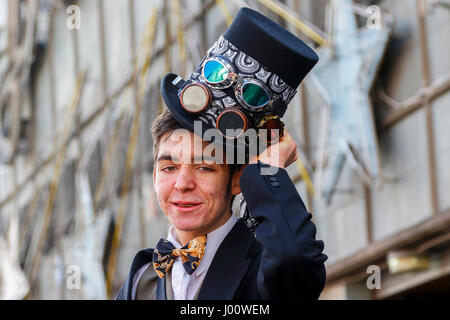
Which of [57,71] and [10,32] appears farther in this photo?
[10,32]

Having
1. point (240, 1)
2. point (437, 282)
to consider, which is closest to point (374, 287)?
point (437, 282)

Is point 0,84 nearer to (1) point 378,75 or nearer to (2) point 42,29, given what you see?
(2) point 42,29

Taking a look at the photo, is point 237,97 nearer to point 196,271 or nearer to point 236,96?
point 236,96

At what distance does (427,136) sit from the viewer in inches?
452

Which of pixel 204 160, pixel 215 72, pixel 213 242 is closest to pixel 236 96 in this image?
pixel 215 72

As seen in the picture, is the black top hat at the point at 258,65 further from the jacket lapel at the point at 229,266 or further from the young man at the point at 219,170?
the jacket lapel at the point at 229,266

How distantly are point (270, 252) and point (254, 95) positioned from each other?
1.88ft

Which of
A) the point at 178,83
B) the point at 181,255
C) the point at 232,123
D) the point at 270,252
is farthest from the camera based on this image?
the point at 178,83

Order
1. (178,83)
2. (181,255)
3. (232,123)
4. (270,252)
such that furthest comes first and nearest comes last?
(178,83) < (181,255) < (232,123) < (270,252)

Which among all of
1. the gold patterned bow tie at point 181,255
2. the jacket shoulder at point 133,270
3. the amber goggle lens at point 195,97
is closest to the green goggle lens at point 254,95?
the amber goggle lens at point 195,97

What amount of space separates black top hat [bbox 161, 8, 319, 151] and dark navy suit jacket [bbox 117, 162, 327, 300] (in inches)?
9.4

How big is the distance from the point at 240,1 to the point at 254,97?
10.9m

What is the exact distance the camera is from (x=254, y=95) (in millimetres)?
3582

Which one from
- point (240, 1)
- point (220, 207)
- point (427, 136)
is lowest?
point (220, 207)
